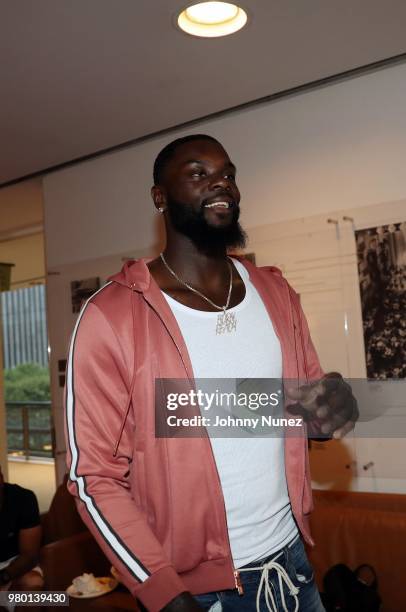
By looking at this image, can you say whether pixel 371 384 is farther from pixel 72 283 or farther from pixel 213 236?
pixel 72 283

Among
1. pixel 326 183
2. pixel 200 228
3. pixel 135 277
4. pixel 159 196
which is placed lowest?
pixel 135 277

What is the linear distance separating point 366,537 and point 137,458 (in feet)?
5.33

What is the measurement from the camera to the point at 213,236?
1521 mm

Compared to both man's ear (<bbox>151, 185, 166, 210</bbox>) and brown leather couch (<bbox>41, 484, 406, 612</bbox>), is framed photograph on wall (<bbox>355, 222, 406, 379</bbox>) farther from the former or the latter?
man's ear (<bbox>151, 185, 166, 210</bbox>)

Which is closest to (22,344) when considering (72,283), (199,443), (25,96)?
(72,283)

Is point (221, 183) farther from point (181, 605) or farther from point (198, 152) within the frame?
point (181, 605)

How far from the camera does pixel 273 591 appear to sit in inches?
51.7

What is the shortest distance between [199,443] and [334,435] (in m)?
0.30

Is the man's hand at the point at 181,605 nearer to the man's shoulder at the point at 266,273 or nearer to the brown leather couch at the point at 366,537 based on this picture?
the man's shoulder at the point at 266,273

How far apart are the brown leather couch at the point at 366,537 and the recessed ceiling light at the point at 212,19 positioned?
203 centimetres

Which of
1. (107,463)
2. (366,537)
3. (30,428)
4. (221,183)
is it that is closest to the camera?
(107,463)

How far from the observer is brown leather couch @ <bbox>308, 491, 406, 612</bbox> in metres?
2.44

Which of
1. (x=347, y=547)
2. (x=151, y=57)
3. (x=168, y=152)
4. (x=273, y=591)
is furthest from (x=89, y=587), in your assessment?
(x=151, y=57)

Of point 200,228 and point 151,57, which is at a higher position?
point 151,57
